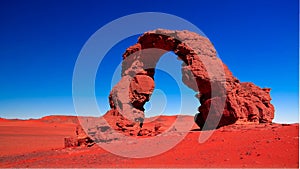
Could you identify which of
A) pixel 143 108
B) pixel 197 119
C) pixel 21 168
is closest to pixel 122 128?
pixel 143 108

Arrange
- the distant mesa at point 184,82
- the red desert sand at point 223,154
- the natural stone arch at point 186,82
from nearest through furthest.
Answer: the red desert sand at point 223,154
the distant mesa at point 184,82
the natural stone arch at point 186,82

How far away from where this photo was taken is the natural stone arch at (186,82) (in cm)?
1579

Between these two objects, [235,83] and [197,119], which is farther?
[197,119]

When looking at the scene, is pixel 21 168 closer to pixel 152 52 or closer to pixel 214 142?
pixel 214 142

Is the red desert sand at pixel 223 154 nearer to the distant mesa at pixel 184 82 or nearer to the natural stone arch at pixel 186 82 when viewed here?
the distant mesa at pixel 184 82

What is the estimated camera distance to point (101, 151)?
11.9m

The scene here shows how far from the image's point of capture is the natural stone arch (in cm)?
1579

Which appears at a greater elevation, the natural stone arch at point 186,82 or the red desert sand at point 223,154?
the natural stone arch at point 186,82

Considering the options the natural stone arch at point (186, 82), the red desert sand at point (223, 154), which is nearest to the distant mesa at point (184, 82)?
the natural stone arch at point (186, 82)

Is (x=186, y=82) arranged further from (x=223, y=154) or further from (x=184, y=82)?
(x=223, y=154)

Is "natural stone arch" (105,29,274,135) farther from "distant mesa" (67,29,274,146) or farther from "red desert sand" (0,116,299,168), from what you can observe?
"red desert sand" (0,116,299,168)

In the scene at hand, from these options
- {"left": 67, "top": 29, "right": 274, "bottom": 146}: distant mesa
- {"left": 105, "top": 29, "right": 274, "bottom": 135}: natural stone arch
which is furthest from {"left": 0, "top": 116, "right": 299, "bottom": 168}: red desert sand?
{"left": 105, "top": 29, "right": 274, "bottom": 135}: natural stone arch

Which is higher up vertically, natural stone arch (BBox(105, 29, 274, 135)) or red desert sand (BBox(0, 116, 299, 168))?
natural stone arch (BBox(105, 29, 274, 135))

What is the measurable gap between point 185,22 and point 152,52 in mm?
3289
